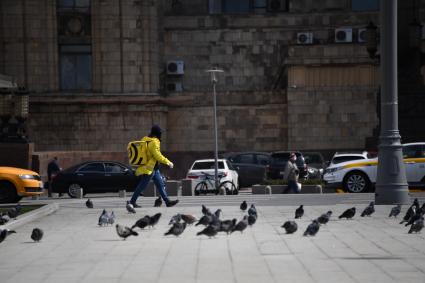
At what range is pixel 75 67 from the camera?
44250 millimetres

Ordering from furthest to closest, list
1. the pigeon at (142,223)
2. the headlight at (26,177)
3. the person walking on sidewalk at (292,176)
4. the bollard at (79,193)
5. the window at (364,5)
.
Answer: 1. the window at (364,5)
2. the bollard at (79,193)
3. the person walking on sidewalk at (292,176)
4. the headlight at (26,177)
5. the pigeon at (142,223)

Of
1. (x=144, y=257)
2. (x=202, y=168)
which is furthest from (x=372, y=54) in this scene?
(x=144, y=257)

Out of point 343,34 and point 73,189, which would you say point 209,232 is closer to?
point 73,189

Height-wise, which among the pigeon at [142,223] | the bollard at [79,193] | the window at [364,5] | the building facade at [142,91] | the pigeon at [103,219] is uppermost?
the window at [364,5]

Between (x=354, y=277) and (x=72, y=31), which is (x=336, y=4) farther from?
(x=354, y=277)

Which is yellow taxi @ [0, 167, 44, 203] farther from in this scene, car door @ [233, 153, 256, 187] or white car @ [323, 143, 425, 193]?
car door @ [233, 153, 256, 187]

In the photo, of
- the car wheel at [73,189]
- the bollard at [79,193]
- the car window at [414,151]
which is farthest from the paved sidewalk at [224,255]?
the car wheel at [73,189]

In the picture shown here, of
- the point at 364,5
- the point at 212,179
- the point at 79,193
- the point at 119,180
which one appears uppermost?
the point at 364,5

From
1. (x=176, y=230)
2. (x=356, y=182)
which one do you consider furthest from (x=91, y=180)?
(x=176, y=230)

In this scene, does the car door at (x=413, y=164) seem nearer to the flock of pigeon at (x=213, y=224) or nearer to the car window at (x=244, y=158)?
the car window at (x=244, y=158)

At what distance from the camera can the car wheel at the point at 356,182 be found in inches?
1094

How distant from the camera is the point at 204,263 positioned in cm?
1062

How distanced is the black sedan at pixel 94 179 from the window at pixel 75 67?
39.0 ft

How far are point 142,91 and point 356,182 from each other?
18.0m
